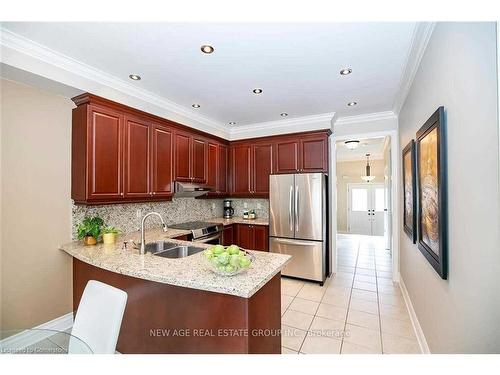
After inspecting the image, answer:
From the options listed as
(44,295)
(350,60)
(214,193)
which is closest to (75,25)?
(350,60)

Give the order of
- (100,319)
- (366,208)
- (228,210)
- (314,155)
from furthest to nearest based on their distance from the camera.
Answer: (366,208)
(228,210)
(314,155)
(100,319)

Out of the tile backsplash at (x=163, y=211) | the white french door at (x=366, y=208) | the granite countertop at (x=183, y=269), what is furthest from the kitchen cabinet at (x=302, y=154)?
the white french door at (x=366, y=208)

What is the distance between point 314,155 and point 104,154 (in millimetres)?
2928

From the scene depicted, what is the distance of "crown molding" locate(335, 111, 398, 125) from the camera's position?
12.0 feet

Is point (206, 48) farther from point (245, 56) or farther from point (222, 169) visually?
point (222, 169)

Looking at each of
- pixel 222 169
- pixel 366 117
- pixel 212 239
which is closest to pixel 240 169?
pixel 222 169

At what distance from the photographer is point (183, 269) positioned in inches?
62.2

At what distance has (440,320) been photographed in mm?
1615

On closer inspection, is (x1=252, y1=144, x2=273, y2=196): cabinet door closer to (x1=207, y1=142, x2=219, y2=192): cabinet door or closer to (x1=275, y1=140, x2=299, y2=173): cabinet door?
(x1=275, y1=140, x2=299, y2=173): cabinet door

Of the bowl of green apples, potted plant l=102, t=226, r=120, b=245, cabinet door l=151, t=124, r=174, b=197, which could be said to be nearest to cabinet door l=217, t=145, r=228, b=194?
cabinet door l=151, t=124, r=174, b=197

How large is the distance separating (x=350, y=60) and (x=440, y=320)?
88.4 inches

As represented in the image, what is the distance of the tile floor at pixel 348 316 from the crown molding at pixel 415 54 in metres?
2.60

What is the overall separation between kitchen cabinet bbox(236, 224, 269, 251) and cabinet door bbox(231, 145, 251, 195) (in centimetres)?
69

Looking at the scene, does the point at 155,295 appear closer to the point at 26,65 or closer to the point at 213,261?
the point at 213,261
